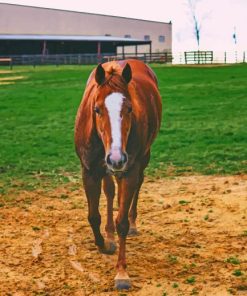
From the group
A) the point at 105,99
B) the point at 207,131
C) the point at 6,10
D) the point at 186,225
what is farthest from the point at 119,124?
the point at 6,10

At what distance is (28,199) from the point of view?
27.1 ft

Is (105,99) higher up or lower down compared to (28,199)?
higher up

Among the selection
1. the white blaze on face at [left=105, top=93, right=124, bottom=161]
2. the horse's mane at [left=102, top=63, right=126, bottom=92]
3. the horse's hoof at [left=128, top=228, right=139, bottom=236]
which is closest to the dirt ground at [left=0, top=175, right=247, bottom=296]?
the horse's hoof at [left=128, top=228, right=139, bottom=236]

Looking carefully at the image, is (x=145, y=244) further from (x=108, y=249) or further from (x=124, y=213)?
(x=124, y=213)

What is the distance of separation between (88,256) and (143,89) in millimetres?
1921

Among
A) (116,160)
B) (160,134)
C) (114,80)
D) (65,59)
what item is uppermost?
(65,59)

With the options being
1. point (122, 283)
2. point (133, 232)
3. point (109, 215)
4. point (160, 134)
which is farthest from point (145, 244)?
point (160, 134)

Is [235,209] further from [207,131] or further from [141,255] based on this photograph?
[207,131]

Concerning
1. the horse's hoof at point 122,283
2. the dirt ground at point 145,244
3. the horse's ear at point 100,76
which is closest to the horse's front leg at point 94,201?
the dirt ground at point 145,244

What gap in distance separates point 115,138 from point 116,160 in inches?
9.2

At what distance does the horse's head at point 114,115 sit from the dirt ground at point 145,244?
1.16 meters

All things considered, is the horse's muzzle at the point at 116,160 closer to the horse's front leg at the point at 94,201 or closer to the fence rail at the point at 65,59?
the horse's front leg at the point at 94,201

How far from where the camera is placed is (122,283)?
497 cm

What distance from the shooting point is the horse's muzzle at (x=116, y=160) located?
4.46 metres
